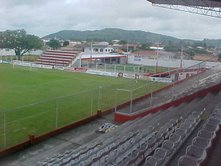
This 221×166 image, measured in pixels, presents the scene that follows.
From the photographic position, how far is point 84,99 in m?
21.0

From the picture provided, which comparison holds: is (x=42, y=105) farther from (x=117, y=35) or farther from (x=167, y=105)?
(x=117, y=35)

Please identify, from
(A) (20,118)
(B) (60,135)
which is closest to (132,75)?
(A) (20,118)

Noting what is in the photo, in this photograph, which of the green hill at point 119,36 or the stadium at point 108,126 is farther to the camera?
the green hill at point 119,36

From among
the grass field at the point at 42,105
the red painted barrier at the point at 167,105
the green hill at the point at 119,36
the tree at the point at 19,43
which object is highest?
the green hill at the point at 119,36

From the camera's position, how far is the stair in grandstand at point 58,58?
5657 cm

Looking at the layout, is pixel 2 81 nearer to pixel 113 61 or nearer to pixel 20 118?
pixel 20 118

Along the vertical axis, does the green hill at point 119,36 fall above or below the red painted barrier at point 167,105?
above

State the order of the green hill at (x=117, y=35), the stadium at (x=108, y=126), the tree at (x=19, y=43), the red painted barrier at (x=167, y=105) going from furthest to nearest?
the green hill at (x=117, y=35), the tree at (x=19, y=43), the red painted barrier at (x=167, y=105), the stadium at (x=108, y=126)

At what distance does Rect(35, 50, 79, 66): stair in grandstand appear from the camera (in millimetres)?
56572

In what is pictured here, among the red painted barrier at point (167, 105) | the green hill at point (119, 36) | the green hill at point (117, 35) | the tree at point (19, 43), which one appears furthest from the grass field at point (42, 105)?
the green hill at point (117, 35)

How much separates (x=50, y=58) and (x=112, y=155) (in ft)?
181

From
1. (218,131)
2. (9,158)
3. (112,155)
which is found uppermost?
(218,131)

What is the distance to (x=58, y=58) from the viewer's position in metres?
59.4

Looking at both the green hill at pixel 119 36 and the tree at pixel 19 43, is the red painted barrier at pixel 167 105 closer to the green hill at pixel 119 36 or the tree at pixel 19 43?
the tree at pixel 19 43
